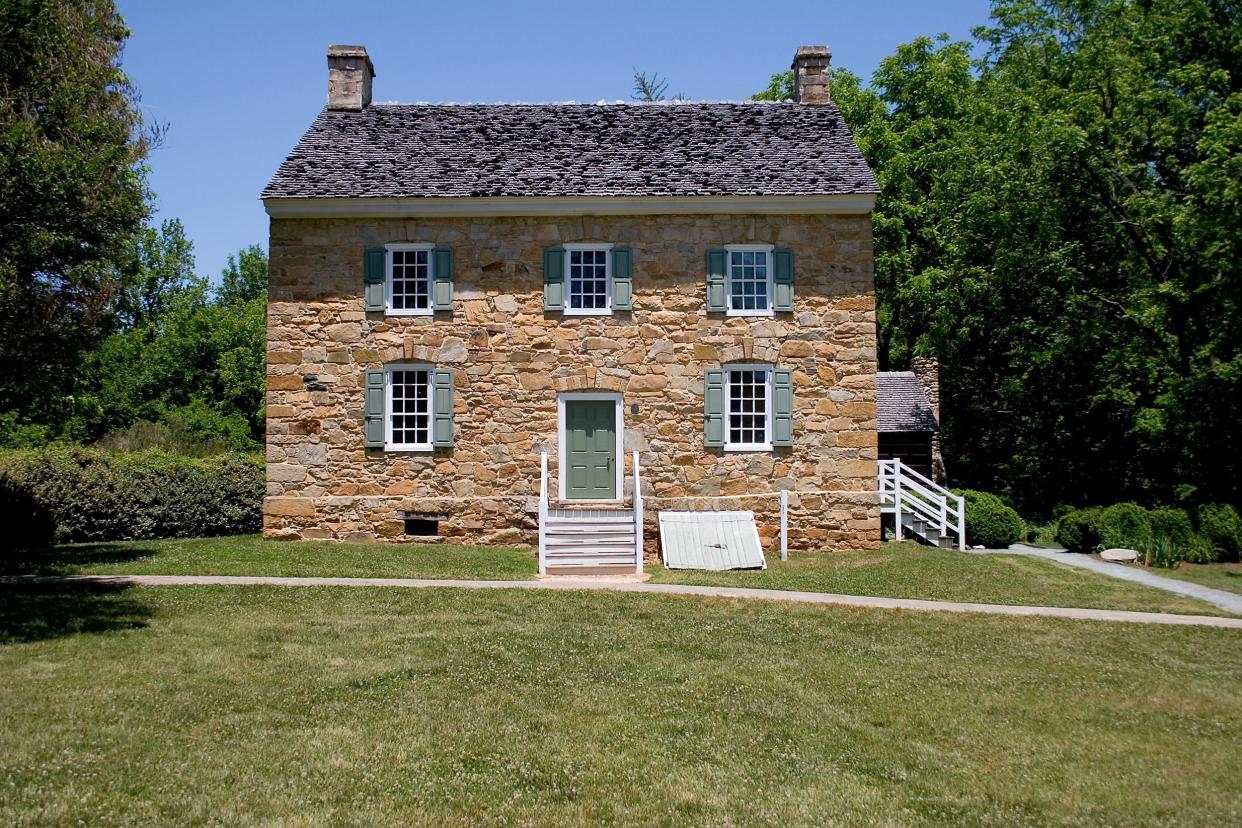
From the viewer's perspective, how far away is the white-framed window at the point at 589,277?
1967cm

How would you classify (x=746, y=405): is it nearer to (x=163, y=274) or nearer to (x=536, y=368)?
(x=536, y=368)

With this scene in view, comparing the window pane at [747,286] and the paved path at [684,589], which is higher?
the window pane at [747,286]

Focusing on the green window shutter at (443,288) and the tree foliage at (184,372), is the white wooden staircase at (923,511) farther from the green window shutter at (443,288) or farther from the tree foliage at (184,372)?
the tree foliage at (184,372)

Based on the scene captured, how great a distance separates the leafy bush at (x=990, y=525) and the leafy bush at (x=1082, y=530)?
0.98m

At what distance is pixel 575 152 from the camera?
67.8 feet

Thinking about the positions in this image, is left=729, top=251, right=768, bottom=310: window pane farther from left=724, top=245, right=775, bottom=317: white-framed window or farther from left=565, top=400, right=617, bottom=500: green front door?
left=565, top=400, right=617, bottom=500: green front door

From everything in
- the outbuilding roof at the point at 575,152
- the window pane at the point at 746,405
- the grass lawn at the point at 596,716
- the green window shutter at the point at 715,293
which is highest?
the outbuilding roof at the point at 575,152

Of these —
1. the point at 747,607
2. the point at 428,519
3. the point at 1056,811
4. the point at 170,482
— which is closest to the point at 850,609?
the point at 747,607

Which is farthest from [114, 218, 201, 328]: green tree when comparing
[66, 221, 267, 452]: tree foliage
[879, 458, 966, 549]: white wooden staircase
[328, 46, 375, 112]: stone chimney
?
[879, 458, 966, 549]: white wooden staircase

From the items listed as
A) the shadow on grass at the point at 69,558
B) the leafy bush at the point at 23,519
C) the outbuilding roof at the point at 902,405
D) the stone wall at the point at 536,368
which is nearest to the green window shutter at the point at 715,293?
the stone wall at the point at 536,368

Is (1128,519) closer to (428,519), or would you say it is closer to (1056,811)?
(428,519)

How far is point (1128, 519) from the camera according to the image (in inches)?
787

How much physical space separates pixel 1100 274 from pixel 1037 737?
19.0 m

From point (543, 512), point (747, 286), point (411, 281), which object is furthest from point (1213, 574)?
point (411, 281)
